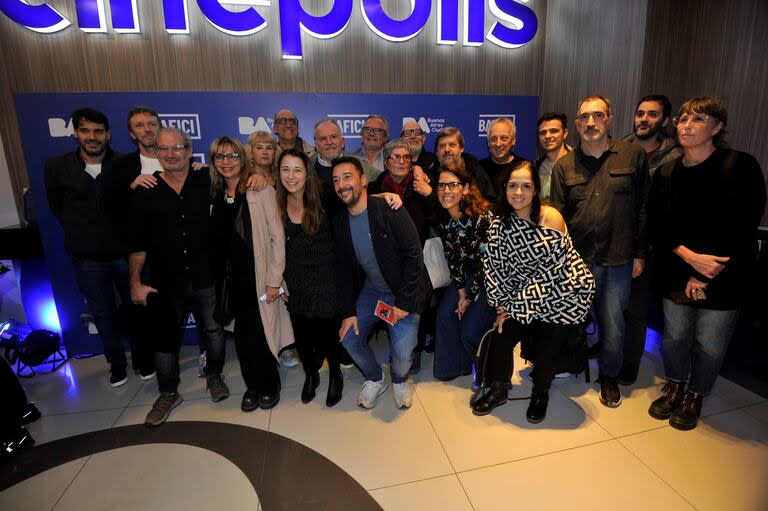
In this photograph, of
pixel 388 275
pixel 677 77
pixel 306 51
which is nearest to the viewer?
pixel 388 275

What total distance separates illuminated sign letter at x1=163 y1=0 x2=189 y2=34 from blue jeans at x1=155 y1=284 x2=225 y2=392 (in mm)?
2694

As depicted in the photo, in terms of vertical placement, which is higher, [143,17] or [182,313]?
[143,17]

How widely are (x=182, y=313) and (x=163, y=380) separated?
514 millimetres

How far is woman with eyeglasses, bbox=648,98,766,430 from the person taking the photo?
6.75 feet

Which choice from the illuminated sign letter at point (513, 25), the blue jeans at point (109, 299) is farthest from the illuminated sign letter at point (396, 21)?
the blue jeans at point (109, 299)

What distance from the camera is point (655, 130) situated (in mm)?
2682

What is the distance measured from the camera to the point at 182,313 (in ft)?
8.53

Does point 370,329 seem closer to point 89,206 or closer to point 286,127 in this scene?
point 286,127

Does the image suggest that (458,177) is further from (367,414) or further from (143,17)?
(143,17)

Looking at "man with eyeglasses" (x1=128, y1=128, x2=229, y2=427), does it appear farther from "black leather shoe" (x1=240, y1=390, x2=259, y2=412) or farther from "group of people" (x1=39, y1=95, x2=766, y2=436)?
"black leather shoe" (x1=240, y1=390, x2=259, y2=412)

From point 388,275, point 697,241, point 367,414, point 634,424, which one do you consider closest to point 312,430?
point 367,414

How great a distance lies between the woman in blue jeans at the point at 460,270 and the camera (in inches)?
98.1

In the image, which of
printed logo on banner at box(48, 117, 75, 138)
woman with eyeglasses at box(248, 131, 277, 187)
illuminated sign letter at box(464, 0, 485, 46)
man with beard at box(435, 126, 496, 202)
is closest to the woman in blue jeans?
man with beard at box(435, 126, 496, 202)

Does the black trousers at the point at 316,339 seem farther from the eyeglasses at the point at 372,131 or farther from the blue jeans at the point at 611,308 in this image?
the blue jeans at the point at 611,308
